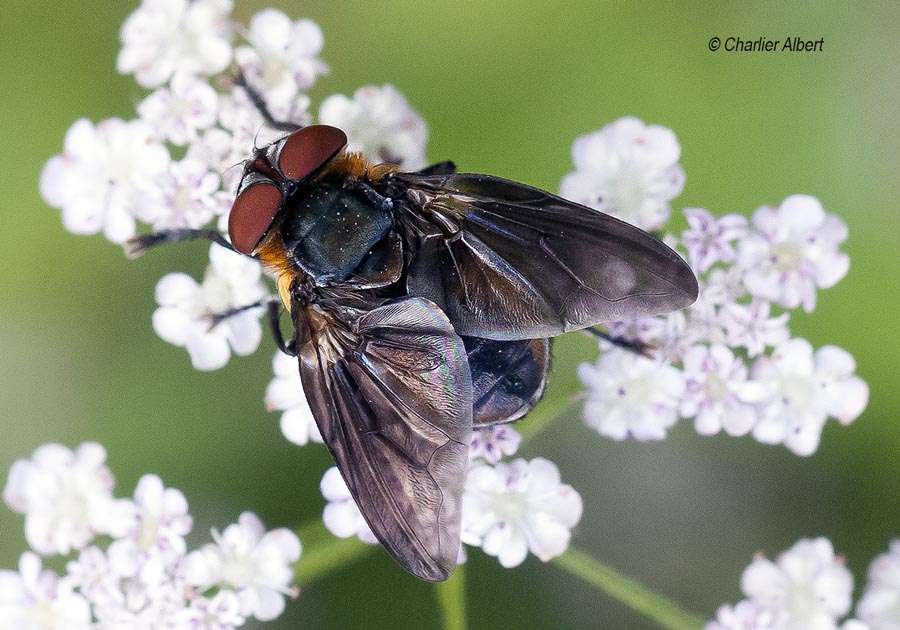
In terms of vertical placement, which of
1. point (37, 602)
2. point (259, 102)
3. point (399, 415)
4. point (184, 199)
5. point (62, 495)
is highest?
point (259, 102)

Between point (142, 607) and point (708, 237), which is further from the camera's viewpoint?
point (708, 237)

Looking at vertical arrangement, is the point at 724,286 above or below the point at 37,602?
above

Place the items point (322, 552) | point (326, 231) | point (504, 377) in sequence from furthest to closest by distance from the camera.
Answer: point (322, 552), point (504, 377), point (326, 231)

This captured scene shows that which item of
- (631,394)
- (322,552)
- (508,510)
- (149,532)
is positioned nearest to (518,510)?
(508,510)

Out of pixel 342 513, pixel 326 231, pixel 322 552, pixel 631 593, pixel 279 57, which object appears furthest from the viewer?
pixel 279 57

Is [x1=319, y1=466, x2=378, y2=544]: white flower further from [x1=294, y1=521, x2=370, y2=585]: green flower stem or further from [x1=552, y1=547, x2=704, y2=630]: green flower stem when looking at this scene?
[x1=552, y1=547, x2=704, y2=630]: green flower stem

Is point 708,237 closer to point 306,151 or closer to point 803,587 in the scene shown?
point 803,587

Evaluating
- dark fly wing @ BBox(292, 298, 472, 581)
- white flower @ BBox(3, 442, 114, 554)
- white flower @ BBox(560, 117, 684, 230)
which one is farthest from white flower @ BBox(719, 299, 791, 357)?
white flower @ BBox(3, 442, 114, 554)
